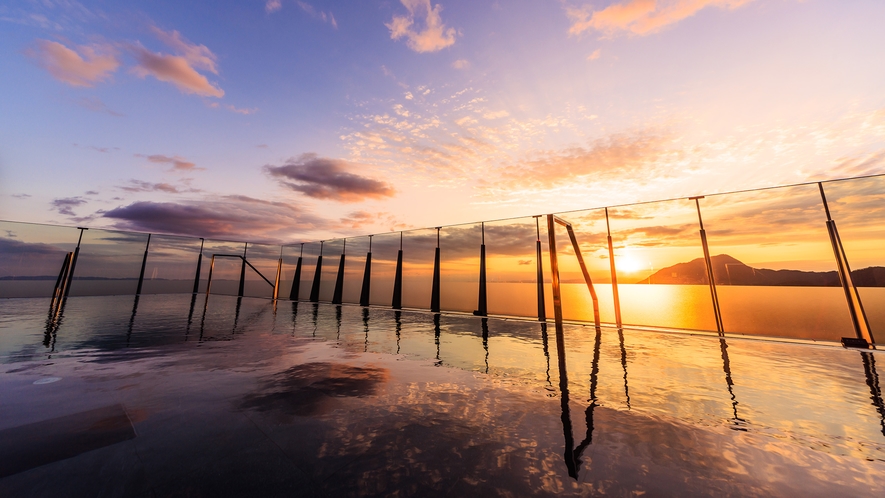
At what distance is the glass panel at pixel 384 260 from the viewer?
55.9 feet

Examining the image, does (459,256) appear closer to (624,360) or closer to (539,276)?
(539,276)

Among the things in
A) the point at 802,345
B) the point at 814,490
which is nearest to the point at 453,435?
the point at 814,490

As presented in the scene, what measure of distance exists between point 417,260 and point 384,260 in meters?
2.49

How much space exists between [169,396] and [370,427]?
9.76 ft

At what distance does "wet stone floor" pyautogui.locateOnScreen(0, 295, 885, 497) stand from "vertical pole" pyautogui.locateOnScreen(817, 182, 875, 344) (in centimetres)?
143

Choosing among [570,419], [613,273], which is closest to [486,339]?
[570,419]

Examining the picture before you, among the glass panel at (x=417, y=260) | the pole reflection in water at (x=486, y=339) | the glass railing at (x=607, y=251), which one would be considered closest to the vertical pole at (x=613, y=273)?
the glass railing at (x=607, y=251)

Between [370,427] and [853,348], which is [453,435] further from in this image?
[853,348]

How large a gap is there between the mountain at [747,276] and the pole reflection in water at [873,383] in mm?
2417

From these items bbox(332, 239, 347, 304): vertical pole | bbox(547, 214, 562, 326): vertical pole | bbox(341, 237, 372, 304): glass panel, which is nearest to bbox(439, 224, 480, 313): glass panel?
bbox(547, 214, 562, 326): vertical pole

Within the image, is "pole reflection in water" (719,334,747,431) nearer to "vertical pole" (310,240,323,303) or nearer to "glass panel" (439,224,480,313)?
"glass panel" (439,224,480,313)

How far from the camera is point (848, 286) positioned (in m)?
7.43

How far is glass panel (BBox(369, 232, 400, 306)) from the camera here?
17047 millimetres

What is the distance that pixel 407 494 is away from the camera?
1993 millimetres
